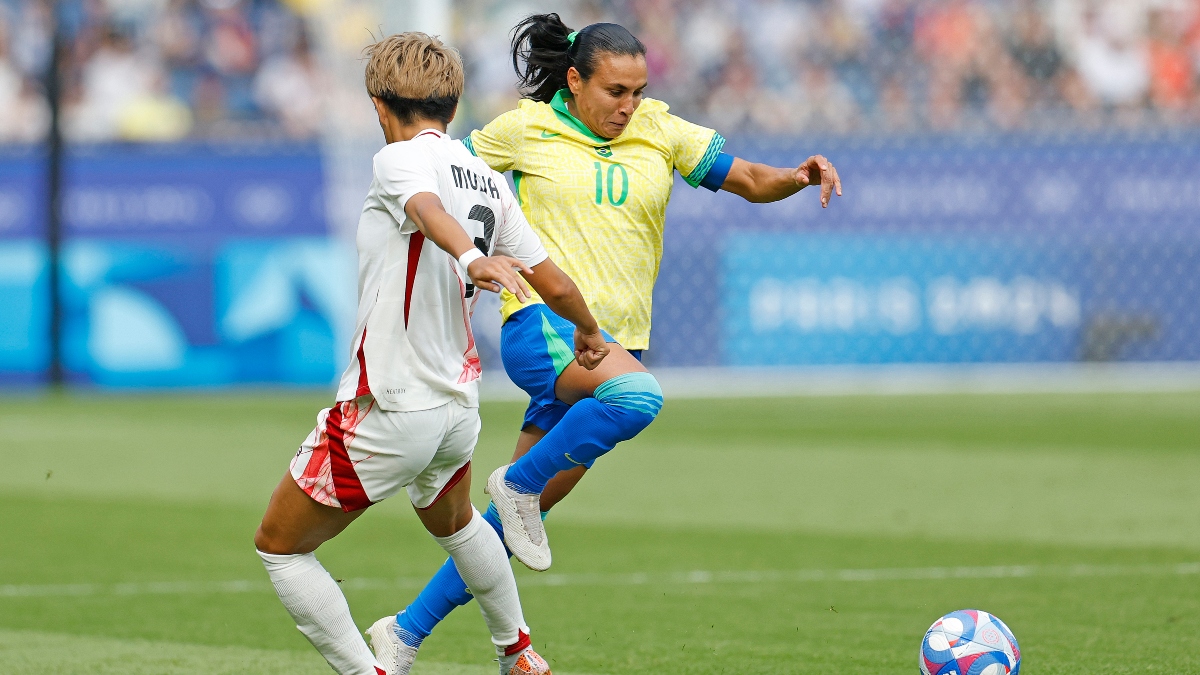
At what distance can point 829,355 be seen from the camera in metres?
16.4

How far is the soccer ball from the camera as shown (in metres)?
4.47

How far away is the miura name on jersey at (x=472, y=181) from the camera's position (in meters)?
4.12

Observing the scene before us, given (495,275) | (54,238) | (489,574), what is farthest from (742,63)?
(495,275)

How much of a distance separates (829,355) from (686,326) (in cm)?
146

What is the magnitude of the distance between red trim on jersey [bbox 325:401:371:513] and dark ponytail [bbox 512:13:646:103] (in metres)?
1.59

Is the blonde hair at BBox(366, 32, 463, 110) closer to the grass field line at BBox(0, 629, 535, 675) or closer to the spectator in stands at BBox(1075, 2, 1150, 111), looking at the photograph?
the grass field line at BBox(0, 629, 535, 675)

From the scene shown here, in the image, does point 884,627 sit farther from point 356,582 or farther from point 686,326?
point 686,326

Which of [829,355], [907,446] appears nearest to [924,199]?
[829,355]

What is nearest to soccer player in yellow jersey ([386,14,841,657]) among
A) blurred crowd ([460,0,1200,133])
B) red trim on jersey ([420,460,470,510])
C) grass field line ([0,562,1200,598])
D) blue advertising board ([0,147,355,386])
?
red trim on jersey ([420,460,470,510])

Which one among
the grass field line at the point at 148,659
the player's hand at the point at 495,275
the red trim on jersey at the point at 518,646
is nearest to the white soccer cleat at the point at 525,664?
the red trim on jersey at the point at 518,646

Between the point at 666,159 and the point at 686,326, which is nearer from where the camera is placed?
the point at 666,159

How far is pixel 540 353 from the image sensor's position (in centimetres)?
511

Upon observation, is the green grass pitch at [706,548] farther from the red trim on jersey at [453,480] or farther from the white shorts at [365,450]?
the white shorts at [365,450]

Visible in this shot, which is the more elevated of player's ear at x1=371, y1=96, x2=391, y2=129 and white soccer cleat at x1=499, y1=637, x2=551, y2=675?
player's ear at x1=371, y1=96, x2=391, y2=129
